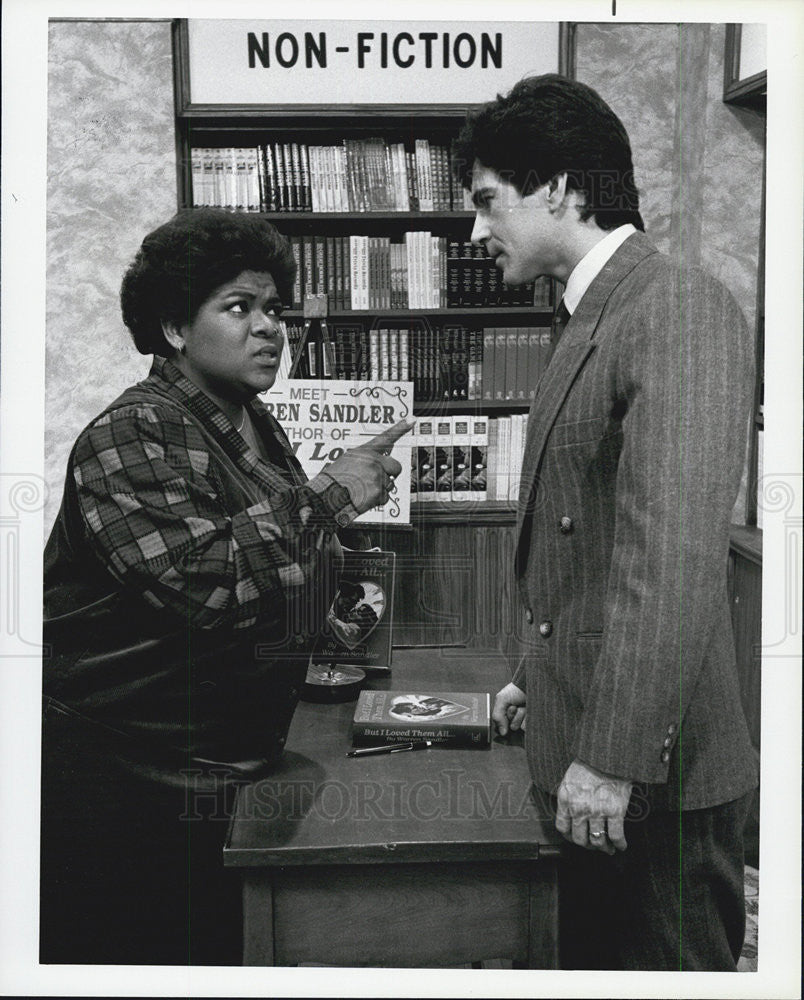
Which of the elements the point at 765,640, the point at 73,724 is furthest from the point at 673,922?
the point at 73,724

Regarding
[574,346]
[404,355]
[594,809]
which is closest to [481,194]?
[574,346]

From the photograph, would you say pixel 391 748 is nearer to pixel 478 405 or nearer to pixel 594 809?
pixel 594 809

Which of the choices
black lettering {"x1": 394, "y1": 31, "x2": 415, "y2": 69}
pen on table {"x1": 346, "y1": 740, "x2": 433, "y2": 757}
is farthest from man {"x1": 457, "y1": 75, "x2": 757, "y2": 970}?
black lettering {"x1": 394, "y1": 31, "x2": 415, "y2": 69}

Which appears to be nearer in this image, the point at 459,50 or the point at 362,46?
the point at 362,46

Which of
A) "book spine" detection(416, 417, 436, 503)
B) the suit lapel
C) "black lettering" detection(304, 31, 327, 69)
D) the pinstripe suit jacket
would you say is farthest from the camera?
"book spine" detection(416, 417, 436, 503)

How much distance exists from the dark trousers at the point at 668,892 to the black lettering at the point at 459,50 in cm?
135

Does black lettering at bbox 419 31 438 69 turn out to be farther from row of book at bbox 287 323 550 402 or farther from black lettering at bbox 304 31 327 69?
row of book at bbox 287 323 550 402

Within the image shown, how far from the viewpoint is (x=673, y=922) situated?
1260 millimetres

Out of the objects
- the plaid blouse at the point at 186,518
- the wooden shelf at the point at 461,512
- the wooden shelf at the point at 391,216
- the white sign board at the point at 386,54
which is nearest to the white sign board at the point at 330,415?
the wooden shelf at the point at 461,512

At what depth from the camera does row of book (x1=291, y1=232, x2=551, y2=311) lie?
2391 mm

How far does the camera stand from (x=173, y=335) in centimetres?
157

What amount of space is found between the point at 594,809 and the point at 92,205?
1.43 meters

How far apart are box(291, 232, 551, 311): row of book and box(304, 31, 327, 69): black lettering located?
798mm

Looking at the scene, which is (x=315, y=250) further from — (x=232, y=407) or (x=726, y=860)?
(x=726, y=860)
